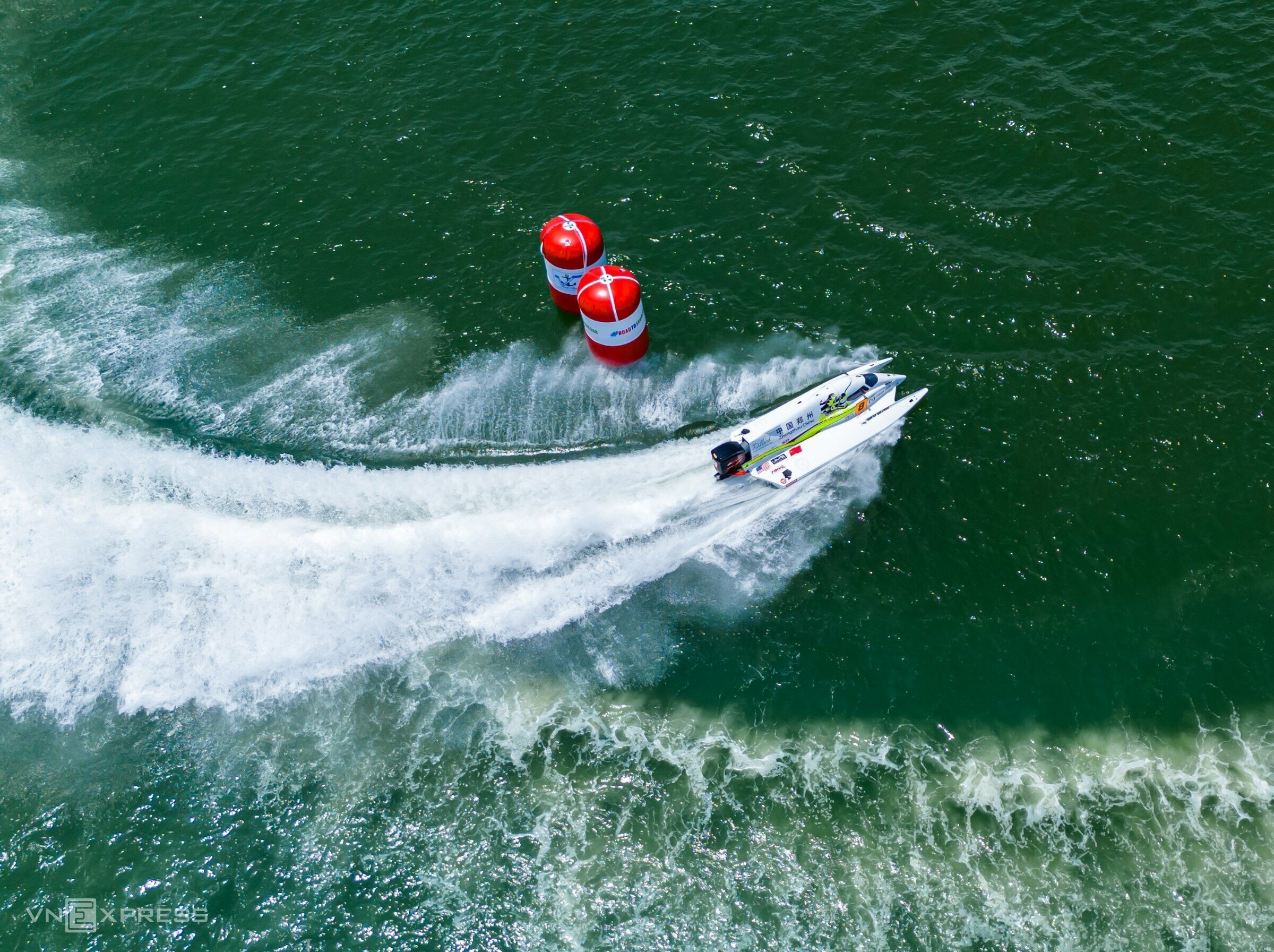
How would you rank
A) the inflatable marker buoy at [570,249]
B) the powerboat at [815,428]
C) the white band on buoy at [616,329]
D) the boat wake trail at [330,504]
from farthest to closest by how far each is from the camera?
the inflatable marker buoy at [570,249], the white band on buoy at [616,329], the powerboat at [815,428], the boat wake trail at [330,504]

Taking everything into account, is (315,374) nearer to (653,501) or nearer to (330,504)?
(330,504)

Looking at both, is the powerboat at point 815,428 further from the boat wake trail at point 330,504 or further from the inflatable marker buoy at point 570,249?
the inflatable marker buoy at point 570,249

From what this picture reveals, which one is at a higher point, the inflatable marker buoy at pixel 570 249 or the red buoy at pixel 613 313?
the inflatable marker buoy at pixel 570 249

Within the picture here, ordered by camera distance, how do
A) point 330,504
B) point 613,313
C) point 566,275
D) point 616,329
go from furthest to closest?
→ point 566,275
point 616,329
point 613,313
point 330,504

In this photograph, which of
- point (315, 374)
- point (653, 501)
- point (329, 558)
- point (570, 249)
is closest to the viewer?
point (329, 558)

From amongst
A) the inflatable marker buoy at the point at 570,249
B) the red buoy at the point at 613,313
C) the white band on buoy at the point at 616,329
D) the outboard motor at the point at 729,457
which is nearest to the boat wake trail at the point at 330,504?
the outboard motor at the point at 729,457

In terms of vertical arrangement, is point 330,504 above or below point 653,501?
above

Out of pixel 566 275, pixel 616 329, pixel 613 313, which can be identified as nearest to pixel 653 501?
pixel 616 329

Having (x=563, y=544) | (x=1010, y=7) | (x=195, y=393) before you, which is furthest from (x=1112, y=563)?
(x=195, y=393)
